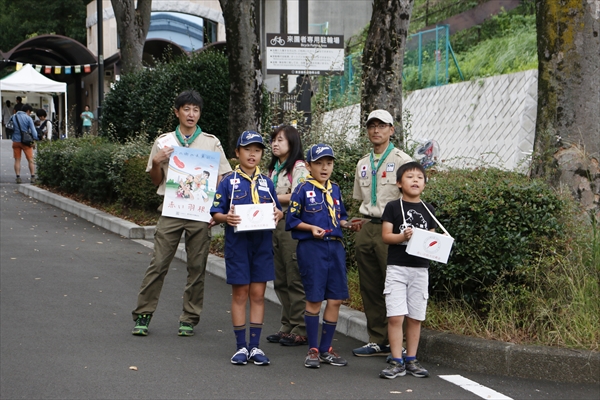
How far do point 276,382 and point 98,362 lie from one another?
4.62ft

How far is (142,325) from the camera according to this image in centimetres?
729

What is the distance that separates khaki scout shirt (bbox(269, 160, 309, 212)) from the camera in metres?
7.06

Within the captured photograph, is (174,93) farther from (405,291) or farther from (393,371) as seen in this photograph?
(393,371)

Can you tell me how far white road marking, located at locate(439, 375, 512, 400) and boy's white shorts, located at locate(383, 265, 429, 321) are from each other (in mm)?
482

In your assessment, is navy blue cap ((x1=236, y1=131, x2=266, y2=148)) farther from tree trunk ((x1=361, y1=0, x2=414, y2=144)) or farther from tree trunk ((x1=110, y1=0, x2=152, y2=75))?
tree trunk ((x1=110, y1=0, x2=152, y2=75))

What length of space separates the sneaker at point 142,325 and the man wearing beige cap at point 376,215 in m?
1.84

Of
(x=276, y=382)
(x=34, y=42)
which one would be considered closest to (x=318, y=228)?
(x=276, y=382)

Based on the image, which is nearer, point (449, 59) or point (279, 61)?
point (279, 61)

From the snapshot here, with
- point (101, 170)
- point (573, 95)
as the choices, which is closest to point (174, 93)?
point (101, 170)

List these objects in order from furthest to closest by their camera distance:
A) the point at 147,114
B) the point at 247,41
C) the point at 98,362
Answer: the point at 147,114, the point at 247,41, the point at 98,362

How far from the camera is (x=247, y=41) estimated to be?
1467cm

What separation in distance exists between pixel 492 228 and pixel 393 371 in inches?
55.8

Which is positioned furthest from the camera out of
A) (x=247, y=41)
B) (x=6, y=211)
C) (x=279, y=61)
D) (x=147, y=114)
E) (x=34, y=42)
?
(x=34, y=42)

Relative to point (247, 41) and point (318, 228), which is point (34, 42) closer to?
point (247, 41)
